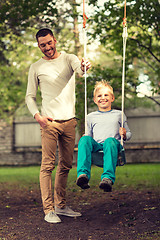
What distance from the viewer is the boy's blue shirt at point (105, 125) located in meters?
4.83

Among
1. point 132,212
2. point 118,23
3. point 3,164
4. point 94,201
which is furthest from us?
point 3,164

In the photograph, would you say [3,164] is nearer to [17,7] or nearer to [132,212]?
[17,7]

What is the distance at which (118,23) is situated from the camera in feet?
25.3

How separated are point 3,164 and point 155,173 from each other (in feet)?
23.6

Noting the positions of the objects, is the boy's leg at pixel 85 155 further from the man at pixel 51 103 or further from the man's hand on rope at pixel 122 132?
the man at pixel 51 103

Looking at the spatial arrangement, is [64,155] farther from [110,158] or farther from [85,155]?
[110,158]

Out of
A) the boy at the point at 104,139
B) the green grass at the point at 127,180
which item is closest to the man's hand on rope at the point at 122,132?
the boy at the point at 104,139

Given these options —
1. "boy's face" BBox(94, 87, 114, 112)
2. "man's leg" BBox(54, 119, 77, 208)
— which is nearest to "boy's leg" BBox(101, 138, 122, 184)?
"boy's face" BBox(94, 87, 114, 112)

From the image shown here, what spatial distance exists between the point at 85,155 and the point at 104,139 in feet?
1.66

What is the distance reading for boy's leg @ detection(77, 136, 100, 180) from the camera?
14.2 feet

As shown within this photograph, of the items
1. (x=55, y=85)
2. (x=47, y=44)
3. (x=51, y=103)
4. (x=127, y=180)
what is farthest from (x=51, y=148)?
(x=127, y=180)

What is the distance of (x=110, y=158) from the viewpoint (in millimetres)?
4367

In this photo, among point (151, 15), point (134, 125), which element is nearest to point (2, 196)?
point (151, 15)

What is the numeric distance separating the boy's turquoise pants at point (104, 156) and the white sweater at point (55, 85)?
0.62 meters
